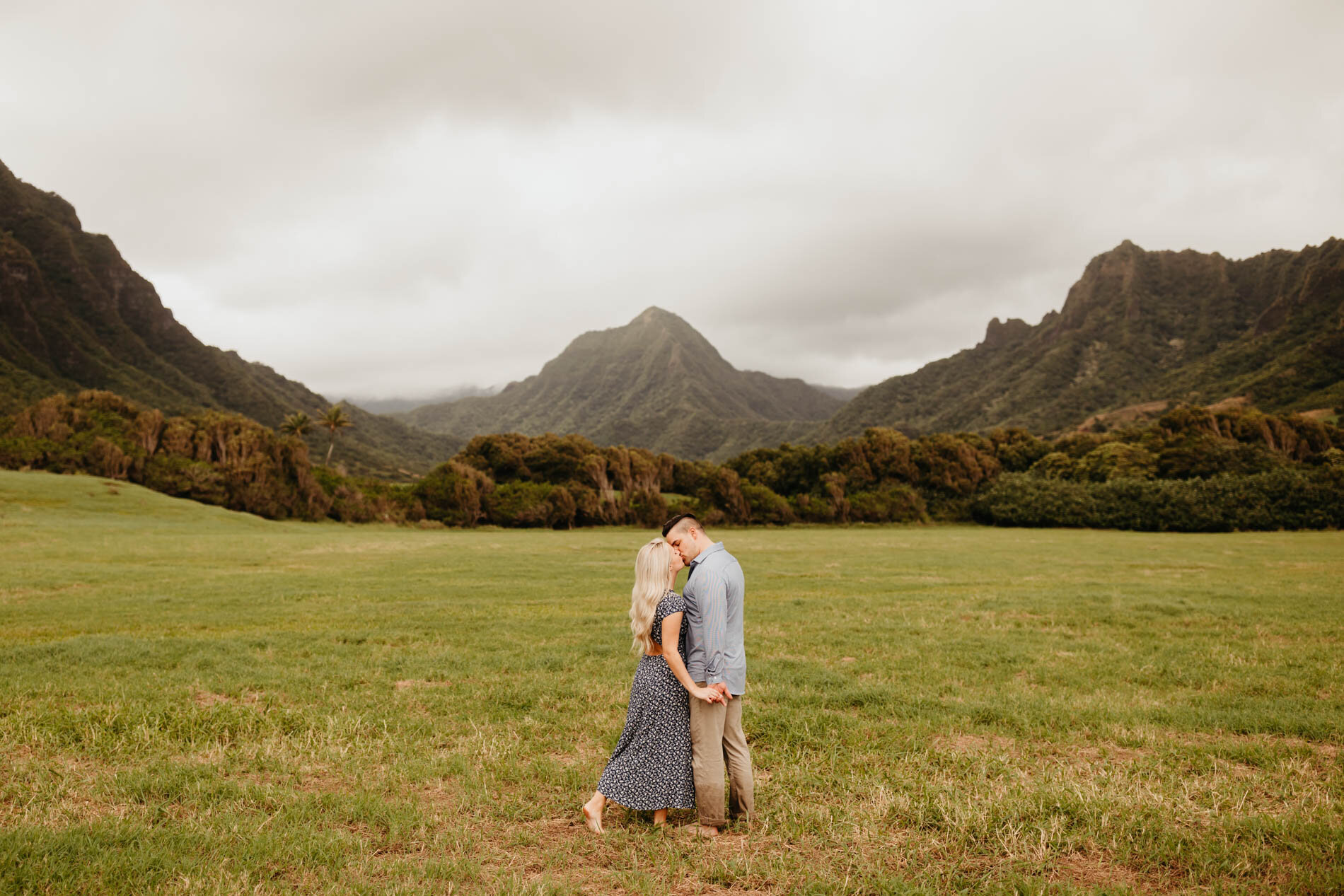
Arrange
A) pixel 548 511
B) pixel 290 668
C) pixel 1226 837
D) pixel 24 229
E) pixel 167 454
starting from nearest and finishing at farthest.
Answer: pixel 1226 837 → pixel 290 668 → pixel 167 454 → pixel 548 511 → pixel 24 229

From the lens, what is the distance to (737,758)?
6031mm

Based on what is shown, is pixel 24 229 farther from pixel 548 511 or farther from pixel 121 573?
pixel 121 573

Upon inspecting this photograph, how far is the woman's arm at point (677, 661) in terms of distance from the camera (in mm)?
5751

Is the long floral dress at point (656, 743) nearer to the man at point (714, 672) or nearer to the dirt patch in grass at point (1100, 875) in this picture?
the man at point (714, 672)

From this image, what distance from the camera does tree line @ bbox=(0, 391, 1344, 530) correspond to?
6134 cm

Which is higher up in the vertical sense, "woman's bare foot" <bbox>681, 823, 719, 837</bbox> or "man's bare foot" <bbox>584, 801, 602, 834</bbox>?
"man's bare foot" <bbox>584, 801, 602, 834</bbox>

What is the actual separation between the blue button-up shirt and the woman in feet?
0.45

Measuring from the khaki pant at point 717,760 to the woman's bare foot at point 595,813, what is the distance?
872 mm

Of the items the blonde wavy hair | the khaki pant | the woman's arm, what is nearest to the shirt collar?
the blonde wavy hair

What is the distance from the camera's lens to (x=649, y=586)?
5.86 meters

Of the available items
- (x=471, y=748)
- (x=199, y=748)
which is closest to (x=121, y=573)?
(x=199, y=748)

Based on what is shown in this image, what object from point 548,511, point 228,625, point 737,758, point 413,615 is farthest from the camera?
point 548,511

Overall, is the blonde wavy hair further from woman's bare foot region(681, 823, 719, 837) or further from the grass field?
the grass field

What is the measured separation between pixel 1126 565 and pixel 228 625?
3516cm
